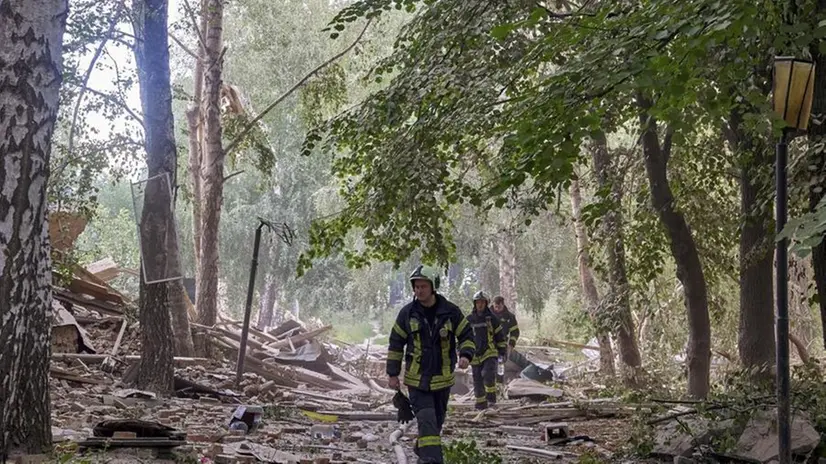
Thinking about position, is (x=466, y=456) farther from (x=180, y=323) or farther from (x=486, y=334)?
(x=180, y=323)

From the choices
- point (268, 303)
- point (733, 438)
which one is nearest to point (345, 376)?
point (733, 438)

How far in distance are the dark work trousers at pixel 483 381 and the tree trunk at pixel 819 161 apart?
6.79 m

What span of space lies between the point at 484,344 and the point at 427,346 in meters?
6.21

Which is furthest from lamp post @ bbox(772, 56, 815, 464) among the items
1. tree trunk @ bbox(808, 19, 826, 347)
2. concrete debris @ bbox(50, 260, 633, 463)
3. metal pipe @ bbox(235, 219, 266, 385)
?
metal pipe @ bbox(235, 219, 266, 385)

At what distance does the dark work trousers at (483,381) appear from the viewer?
14234mm

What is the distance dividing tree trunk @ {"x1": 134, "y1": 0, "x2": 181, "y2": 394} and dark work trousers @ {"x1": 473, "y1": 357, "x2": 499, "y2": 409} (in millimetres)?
4796

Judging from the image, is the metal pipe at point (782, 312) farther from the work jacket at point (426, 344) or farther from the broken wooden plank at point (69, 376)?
the broken wooden plank at point (69, 376)

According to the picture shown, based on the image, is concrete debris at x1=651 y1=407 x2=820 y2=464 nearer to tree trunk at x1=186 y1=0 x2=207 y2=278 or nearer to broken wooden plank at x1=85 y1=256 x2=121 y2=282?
tree trunk at x1=186 y1=0 x2=207 y2=278

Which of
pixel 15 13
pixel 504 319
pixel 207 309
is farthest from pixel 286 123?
pixel 15 13

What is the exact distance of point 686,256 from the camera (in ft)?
Answer: 44.7

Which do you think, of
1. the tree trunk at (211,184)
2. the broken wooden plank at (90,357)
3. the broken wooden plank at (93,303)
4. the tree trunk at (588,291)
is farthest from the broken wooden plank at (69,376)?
the tree trunk at (588,291)

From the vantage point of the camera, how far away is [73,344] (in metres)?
15.3

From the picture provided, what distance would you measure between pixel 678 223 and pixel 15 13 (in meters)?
9.87

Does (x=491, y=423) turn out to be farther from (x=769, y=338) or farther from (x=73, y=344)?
(x=73, y=344)
